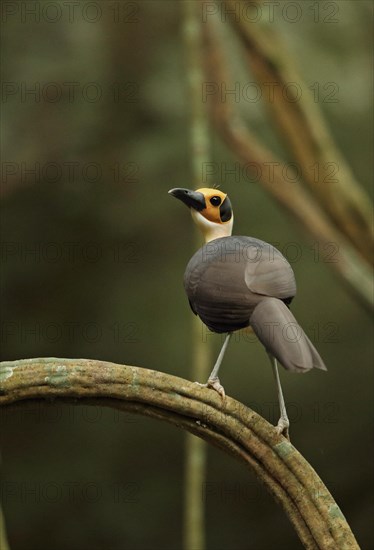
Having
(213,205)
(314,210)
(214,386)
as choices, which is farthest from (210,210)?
(314,210)

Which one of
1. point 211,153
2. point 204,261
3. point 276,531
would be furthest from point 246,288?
point 276,531

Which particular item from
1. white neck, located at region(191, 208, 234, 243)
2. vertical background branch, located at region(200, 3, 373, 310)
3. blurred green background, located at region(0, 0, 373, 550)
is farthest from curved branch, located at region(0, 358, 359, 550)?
blurred green background, located at region(0, 0, 373, 550)

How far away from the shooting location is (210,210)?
0.83 meters

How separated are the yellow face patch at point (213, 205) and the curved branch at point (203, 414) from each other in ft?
0.51

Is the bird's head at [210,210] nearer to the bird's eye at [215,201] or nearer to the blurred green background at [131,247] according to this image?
the bird's eye at [215,201]

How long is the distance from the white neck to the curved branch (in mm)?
147

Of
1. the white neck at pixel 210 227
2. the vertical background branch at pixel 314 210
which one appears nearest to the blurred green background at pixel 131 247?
the vertical background branch at pixel 314 210

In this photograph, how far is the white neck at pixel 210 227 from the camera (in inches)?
32.7

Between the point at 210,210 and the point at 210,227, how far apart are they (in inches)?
0.6

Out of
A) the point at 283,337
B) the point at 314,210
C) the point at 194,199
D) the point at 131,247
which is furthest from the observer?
the point at 131,247

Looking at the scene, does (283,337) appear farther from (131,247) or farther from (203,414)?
(131,247)

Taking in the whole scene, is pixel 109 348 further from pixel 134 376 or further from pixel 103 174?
pixel 134 376

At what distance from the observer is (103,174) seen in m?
2.13

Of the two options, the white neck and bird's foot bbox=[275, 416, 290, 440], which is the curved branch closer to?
bird's foot bbox=[275, 416, 290, 440]
